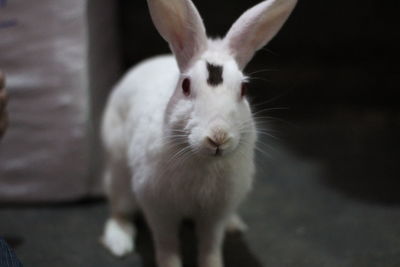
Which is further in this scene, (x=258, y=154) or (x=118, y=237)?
(x=258, y=154)

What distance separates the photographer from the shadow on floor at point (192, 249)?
1.56 m

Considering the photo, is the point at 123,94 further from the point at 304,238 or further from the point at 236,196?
the point at 304,238

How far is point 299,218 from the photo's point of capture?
1800mm

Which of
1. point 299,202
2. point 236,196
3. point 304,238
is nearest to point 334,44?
point 299,202

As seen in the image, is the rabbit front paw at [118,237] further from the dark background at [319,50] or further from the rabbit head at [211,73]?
the dark background at [319,50]

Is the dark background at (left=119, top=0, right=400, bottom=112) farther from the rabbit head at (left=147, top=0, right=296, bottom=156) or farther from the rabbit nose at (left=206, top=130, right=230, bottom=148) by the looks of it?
the rabbit nose at (left=206, top=130, right=230, bottom=148)

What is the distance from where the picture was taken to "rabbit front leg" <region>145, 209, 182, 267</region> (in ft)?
4.56

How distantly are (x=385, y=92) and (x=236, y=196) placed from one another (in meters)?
1.61

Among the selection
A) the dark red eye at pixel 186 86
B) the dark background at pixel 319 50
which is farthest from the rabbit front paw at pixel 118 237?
the dark background at pixel 319 50

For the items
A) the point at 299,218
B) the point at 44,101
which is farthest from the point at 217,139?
the point at 44,101

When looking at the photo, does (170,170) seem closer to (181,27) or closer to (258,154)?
(181,27)

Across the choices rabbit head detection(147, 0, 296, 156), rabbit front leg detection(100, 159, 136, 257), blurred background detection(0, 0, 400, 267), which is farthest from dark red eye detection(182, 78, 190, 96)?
rabbit front leg detection(100, 159, 136, 257)

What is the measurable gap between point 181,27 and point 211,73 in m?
0.16

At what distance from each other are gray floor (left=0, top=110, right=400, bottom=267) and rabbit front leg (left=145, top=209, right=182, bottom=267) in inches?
5.2
